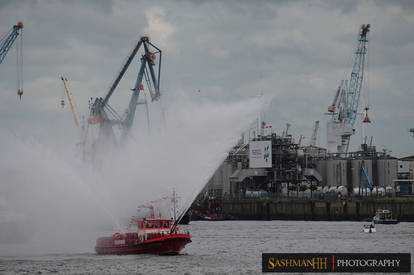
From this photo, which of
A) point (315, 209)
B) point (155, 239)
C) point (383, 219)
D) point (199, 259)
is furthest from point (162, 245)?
point (315, 209)

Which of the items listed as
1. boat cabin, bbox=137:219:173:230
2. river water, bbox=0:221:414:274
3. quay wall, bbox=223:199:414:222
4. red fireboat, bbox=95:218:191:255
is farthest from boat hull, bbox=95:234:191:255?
quay wall, bbox=223:199:414:222

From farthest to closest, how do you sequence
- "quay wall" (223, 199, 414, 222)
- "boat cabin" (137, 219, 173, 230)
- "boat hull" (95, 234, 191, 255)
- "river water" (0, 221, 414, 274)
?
"quay wall" (223, 199, 414, 222)
"boat cabin" (137, 219, 173, 230)
"boat hull" (95, 234, 191, 255)
"river water" (0, 221, 414, 274)

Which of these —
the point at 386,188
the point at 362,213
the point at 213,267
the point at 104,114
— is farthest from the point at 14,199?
the point at 386,188

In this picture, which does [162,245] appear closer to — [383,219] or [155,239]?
[155,239]

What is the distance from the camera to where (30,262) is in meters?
65.5

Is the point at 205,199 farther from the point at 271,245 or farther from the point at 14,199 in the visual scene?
the point at 14,199

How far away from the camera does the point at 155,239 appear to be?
66.6 m

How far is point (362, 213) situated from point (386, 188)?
30.5 m

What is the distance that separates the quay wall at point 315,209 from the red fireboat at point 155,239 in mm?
104353

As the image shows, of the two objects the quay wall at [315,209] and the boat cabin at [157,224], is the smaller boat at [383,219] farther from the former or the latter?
the boat cabin at [157,224]

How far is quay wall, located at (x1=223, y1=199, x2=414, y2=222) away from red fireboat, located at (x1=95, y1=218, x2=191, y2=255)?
104m

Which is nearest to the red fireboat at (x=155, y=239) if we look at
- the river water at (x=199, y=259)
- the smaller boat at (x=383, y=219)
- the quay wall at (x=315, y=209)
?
the river water at (x=199, y=259)

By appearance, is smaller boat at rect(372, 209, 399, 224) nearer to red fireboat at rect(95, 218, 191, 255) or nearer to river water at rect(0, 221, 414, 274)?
river water at rect(0, 221, 414, 274)

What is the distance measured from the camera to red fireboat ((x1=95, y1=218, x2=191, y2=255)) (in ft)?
219
